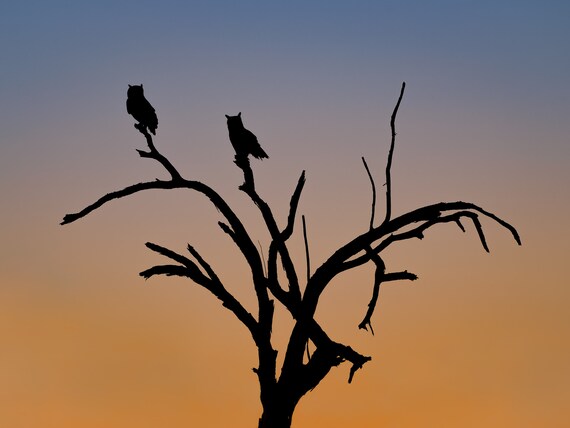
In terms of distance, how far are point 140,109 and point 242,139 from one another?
49.9 inches

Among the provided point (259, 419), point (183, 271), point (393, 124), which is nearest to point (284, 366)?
point (259, 419)

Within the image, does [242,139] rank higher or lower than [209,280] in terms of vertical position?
higher

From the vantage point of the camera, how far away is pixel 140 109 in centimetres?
870

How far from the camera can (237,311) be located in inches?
277

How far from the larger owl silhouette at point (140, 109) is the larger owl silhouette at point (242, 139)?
0.82 meters

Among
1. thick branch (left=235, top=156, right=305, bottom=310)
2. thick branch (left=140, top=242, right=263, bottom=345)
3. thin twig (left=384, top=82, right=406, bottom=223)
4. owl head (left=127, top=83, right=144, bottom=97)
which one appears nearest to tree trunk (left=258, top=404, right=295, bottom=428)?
thick branch (left=140, top=242, right=263, bottom=345)

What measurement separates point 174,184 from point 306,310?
167cm

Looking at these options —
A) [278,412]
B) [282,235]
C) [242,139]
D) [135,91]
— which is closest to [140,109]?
[135,91]

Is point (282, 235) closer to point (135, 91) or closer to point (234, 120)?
point (234, 120)

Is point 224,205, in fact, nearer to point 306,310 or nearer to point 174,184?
point 174,184

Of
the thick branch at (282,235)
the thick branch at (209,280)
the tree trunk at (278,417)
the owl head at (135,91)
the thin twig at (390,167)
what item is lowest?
the tree trunk at (278,417)

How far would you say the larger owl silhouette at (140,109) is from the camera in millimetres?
8281

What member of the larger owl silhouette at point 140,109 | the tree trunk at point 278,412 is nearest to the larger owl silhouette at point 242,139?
the larger owl silhouette at point 140,109

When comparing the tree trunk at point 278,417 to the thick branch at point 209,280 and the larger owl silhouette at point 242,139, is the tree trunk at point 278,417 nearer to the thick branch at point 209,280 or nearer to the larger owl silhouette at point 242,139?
the thick branch at point 209,280
